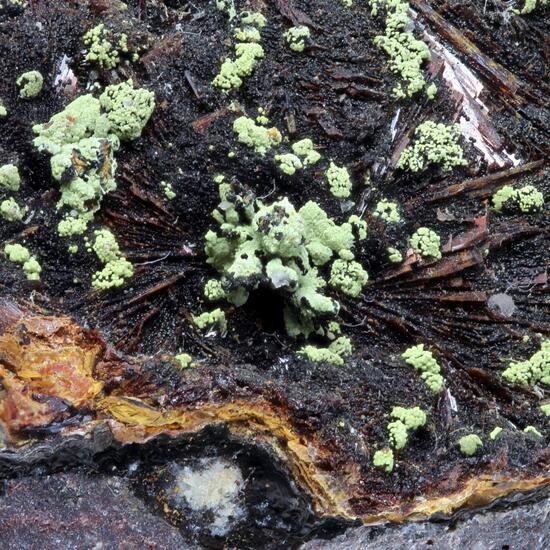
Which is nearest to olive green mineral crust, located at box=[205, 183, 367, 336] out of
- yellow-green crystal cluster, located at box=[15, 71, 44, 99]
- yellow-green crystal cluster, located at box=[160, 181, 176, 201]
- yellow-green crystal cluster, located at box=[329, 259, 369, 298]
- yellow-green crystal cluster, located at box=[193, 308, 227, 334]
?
yellow-green crystal cluster, located at box=[329, 259, 369, 298]

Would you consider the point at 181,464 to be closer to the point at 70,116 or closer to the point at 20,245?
the point at 20,245

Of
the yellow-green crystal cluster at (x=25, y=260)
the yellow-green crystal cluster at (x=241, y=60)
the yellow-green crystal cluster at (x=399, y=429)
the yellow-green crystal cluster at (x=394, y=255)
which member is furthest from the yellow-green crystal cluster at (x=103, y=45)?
the yellow-green crystal cluster at (x=399, y=429)

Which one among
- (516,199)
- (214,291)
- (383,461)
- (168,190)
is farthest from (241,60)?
(383,461)

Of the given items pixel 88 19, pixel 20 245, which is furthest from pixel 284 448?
pixel 88 19

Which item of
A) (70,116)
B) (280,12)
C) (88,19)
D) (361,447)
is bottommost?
(361,447)

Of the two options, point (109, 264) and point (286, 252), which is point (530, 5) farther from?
point (109, 264)
